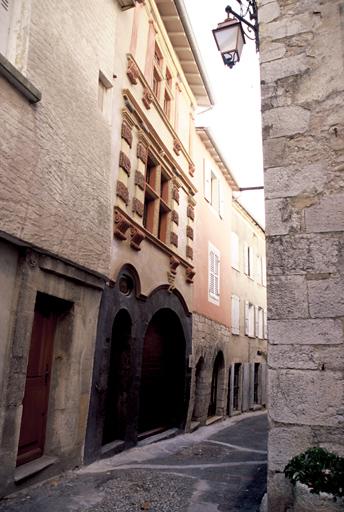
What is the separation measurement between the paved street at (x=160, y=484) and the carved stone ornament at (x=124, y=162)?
174 inches

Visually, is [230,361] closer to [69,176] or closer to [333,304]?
[69,176]

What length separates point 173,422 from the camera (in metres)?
9.27

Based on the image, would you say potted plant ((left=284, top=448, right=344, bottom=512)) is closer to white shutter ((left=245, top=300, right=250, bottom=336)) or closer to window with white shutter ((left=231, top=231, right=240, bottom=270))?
window with white shutter ((left=231, top=231, right=240, bottom=270))

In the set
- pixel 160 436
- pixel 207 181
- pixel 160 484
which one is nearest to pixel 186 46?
pixel 207 181

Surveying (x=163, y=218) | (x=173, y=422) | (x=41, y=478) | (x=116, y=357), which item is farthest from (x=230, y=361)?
(x=41, y=478)

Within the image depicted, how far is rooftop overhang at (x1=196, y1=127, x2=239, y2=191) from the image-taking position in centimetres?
1211

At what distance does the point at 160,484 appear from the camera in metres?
4.83

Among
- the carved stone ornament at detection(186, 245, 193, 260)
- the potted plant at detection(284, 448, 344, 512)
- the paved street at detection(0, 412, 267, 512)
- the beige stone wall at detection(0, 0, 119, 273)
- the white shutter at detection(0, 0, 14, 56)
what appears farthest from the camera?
the carved stone ornament at detection(186, 245, 193, 260)

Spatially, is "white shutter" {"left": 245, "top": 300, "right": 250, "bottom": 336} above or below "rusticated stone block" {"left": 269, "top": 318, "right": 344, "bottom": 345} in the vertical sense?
above

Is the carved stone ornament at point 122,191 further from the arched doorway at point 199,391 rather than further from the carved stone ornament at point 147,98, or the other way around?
the arched doorway at point 199,391

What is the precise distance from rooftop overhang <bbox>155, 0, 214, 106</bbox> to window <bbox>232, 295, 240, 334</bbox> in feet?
21.9

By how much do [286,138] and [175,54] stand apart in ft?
25.6

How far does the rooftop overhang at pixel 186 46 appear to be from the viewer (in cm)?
923

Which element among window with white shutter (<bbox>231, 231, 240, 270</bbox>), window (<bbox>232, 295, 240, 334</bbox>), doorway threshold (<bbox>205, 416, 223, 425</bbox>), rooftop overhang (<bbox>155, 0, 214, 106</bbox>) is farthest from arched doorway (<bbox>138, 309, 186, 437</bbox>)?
window with white shutter (<bbox>231, 231, 240, 270</bbox>)
